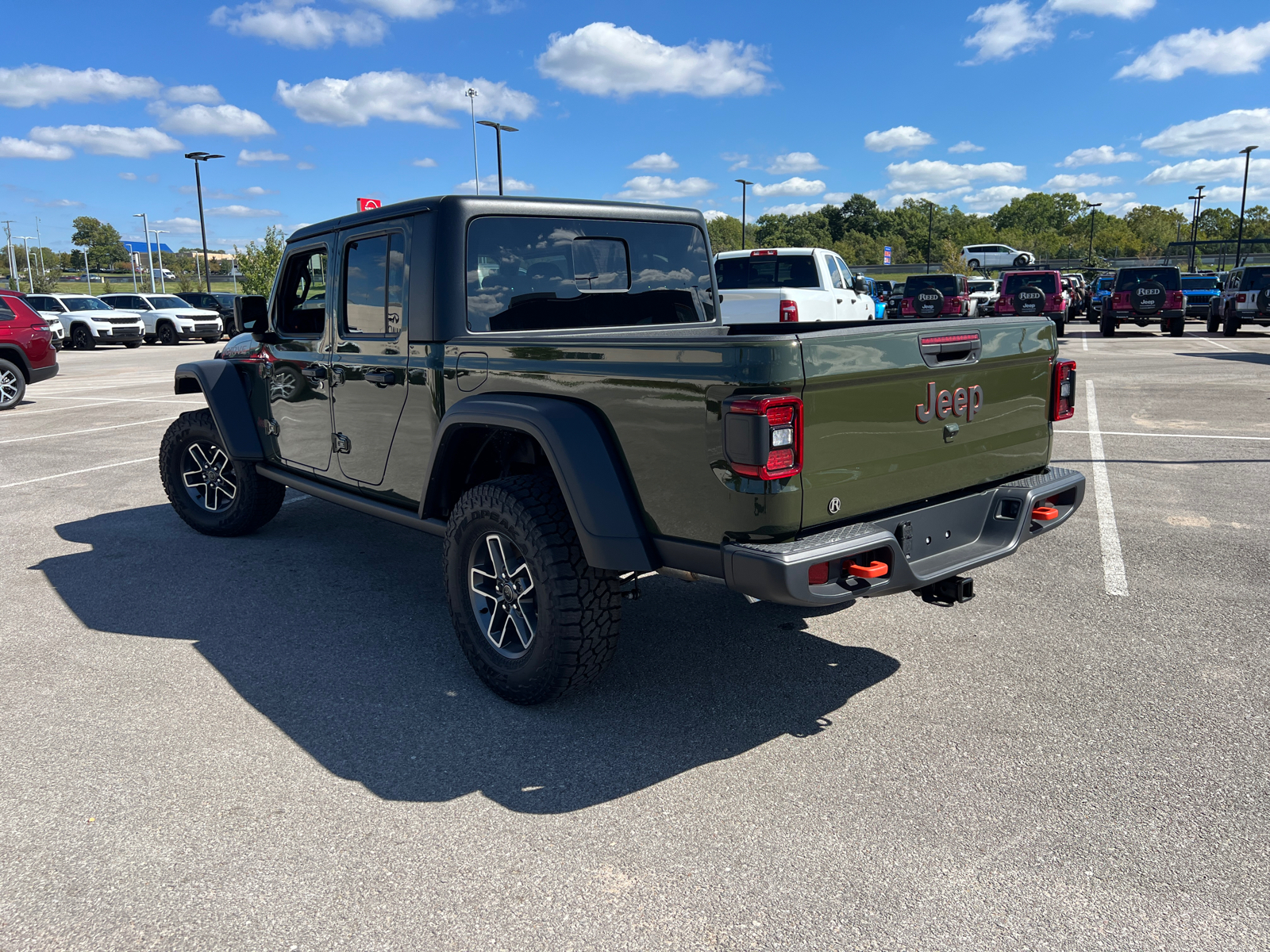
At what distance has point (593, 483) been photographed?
3.21 meters

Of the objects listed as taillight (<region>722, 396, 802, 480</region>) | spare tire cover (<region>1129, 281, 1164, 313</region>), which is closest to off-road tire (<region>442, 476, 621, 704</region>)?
taillight (<region>722, 396, 802, 480</region>)

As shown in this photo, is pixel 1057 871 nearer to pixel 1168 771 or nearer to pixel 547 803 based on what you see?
pixel 1168 771

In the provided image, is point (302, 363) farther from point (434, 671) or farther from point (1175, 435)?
point (1175, 435)

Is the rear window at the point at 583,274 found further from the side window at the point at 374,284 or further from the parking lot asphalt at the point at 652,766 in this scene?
the parking lot asphalt at the point at 652,766

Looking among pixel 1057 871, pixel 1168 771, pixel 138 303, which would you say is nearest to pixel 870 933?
pixel 1057 871

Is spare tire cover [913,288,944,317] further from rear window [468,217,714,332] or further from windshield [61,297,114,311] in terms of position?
windshield [61,297,114,311]

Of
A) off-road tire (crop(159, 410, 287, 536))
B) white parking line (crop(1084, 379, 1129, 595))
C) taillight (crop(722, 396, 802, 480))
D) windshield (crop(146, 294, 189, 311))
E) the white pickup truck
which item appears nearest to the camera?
taillight (crop(722, 396, 802, 480))

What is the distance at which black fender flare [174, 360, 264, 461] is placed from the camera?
554 cm

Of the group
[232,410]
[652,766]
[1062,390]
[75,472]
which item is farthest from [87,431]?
[1062,390]

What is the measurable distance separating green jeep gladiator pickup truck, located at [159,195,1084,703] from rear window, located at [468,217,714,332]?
0.01 metres

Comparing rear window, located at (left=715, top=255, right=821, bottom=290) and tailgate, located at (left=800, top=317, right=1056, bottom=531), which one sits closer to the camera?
tailgate, located at (left=800, top=317, right=1056, bottom=531)

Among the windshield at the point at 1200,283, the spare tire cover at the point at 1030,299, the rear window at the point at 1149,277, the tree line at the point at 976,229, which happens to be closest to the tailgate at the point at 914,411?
the spare tire cover at the point at 1030,299

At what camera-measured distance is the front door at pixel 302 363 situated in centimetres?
482

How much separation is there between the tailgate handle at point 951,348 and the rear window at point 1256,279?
23729mm
